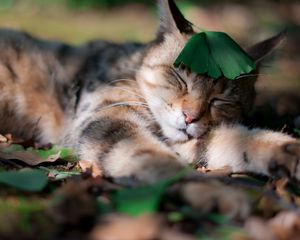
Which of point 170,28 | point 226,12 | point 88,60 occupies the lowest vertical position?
point 226,12

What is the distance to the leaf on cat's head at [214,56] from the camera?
2.66m

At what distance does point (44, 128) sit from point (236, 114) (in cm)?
116

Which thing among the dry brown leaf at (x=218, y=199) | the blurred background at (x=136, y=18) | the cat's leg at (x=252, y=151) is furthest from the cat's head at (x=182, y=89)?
the blurred background at (x=136, y=18)

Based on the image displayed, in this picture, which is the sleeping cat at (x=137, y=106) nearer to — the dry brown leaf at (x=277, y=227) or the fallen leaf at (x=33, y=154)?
the fallen leaf at (x=33, y=154)

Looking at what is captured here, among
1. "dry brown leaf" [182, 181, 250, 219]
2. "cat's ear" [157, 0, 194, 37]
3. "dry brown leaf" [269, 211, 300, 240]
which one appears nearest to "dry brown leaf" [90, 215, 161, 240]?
"dry brown leaf" [182, 181, 250, 219]

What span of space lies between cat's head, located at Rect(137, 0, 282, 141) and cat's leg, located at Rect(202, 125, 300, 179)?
103 millimetres

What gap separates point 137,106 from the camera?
10.2 feet

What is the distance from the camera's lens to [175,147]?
2955mm

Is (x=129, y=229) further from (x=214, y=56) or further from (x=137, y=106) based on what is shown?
(x=137, y=106)

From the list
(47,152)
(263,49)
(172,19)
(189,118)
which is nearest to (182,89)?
(189,118)

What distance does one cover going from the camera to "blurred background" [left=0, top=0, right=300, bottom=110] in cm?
642

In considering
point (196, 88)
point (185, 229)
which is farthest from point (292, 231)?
point (196, 88)

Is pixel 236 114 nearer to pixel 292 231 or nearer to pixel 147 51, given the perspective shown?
pixel 147 51

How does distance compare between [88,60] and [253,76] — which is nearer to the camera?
[253,76]
